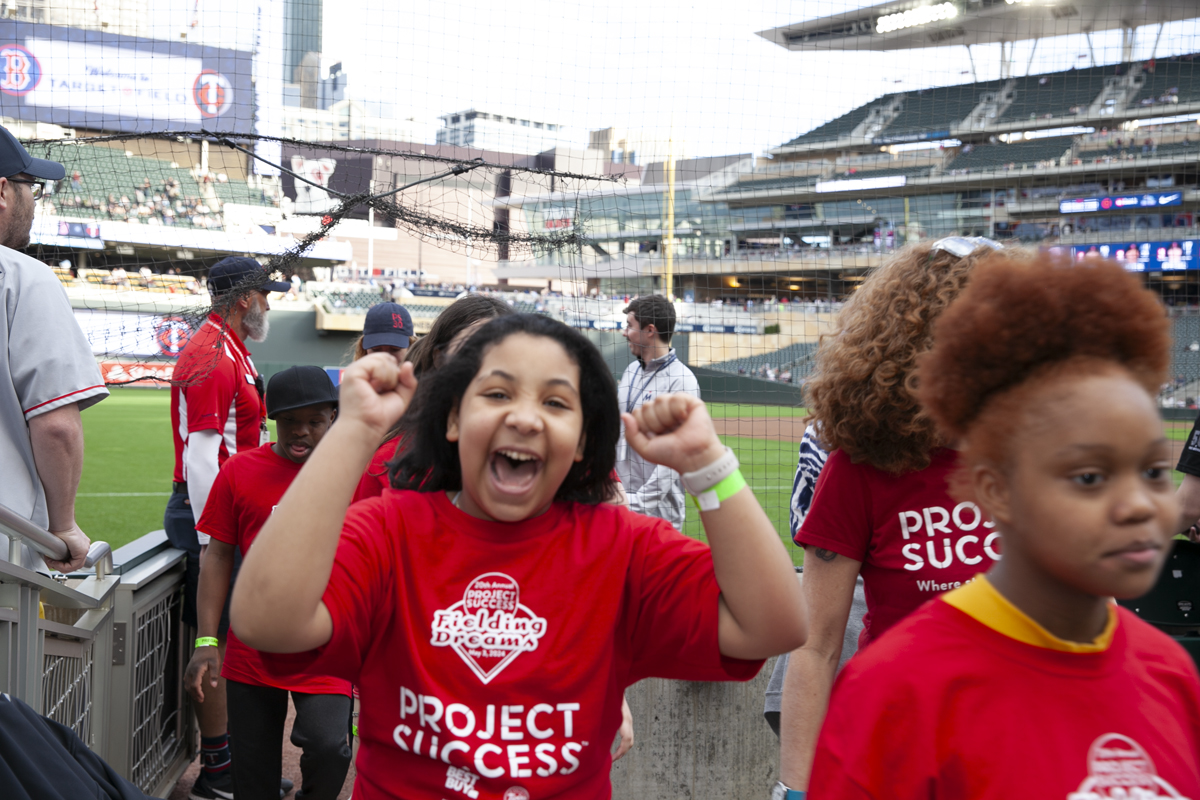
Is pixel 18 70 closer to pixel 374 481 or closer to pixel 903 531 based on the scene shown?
pixel 374 481

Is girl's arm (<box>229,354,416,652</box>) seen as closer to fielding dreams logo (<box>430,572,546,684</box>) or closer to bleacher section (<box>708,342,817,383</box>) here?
fielding dreams logo (<box>430,572,546,684</box>)

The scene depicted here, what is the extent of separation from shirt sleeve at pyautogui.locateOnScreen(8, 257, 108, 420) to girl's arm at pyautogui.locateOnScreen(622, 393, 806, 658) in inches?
82.9

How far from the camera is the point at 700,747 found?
3.45m

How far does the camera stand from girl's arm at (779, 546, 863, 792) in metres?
1.79

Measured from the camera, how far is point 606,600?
144 centimetres

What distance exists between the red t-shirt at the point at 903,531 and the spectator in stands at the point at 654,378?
3557mm

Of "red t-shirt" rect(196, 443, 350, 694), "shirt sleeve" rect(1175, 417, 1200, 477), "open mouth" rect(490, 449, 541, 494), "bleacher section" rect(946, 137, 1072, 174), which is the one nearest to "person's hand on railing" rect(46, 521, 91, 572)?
"red t-shirt" rect(196, 443, 350, 694)

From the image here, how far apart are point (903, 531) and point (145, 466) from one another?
14636mm

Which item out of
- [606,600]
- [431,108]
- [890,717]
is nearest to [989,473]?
[890,717]

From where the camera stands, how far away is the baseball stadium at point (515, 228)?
10.4ft

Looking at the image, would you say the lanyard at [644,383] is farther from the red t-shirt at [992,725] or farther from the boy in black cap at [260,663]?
the red t-shirt at [992,725]

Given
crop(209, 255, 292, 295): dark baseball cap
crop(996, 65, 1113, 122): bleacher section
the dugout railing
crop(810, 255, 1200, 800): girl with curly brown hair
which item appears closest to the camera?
crop(810, 255, 1200, 800): girl with curly brown hair

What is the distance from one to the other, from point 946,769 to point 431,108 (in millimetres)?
7436

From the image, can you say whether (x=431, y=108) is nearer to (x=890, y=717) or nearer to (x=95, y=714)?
(x=95, y=714)
